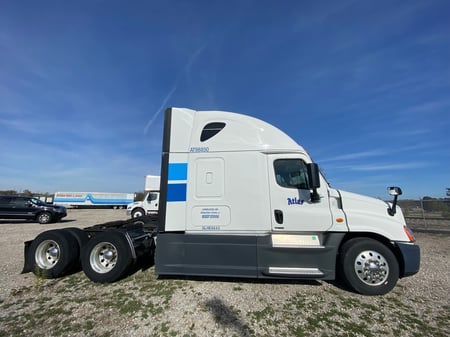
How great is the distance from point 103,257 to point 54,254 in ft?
4.04

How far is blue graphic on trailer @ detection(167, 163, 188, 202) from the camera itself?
13.6 ft

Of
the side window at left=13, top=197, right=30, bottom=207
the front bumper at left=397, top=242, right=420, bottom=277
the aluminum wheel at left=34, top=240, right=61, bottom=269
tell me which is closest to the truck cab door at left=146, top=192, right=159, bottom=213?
the side window at left=13, top=197, right=30, bottom=207

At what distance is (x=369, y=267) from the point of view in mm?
3756

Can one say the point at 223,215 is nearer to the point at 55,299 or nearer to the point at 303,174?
the point at 303,174

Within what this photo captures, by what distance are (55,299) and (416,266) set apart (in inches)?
257

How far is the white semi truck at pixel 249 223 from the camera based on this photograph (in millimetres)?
3791

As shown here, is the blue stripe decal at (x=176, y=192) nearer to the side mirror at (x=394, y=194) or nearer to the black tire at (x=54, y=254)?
the black tire at (x=54, y=254)

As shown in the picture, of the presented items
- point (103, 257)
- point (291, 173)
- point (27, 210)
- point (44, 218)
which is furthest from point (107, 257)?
point (27, 210)

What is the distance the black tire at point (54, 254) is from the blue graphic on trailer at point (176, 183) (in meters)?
2.56

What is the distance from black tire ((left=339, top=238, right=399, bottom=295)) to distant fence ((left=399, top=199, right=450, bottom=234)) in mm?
10562

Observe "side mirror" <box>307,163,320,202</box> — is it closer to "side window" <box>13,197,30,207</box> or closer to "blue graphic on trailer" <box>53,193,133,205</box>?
"side window" <box>13,197,30,207</box>

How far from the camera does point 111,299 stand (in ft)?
11.5

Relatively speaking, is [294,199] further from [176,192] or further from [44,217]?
[44,217]

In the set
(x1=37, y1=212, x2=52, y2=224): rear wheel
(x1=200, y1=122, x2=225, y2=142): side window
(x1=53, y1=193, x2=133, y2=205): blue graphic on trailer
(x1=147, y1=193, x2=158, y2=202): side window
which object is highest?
(x1=53, y1=193, x2=133, y2=205): blue graphic on trailer
